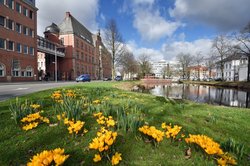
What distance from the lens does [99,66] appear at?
84625 millimetres

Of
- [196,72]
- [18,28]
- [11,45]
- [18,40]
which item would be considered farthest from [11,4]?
[196,72]

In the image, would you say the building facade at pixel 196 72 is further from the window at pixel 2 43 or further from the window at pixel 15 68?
the window at pixel 2 43

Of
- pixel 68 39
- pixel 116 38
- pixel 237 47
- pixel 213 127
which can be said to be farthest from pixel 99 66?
pixel 213 127

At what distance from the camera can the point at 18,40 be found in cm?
3262

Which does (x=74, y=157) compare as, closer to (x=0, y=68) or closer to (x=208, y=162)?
(x=208, y=162)

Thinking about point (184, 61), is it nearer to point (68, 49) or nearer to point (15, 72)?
point (68, 49)

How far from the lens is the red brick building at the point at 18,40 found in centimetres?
2933

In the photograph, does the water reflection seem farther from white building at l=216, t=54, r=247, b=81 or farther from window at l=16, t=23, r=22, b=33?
window at l=16, t=23, r=22, b=33

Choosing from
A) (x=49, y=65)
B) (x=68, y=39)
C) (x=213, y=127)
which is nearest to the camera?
(x=213, y=127)

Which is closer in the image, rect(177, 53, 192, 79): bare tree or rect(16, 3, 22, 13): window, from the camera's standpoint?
rect(16, 3, 22, 13): window

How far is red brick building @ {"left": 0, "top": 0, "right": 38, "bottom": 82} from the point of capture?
29.3 m

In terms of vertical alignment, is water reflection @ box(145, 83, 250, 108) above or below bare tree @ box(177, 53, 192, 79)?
below

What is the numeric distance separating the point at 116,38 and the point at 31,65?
1863 centimetres

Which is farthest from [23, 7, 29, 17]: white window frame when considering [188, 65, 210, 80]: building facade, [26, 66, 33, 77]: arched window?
[188, 65, 210, 80]: building facade
